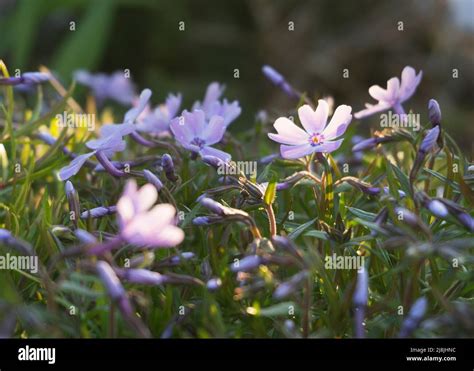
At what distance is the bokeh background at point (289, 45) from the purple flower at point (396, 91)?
2.85 m

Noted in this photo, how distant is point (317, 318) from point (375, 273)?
0.14m

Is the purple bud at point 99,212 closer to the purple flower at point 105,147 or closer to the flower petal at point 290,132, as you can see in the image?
the purple flower at point 105,147

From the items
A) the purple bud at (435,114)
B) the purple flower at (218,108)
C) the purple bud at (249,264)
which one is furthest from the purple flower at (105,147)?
the purple bud at (435,114)

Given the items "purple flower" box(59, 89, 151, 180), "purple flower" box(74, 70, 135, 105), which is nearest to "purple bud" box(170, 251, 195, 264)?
"purple flower" box(59, 89, 151, 180)

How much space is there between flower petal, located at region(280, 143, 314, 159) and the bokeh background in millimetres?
3090

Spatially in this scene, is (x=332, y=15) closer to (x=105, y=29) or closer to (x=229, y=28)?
(x=229, y=28)

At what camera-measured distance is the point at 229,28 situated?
4.57m

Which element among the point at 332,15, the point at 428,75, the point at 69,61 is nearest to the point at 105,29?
the point at 69,61

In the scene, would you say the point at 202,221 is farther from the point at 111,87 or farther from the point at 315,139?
the point at 111,87

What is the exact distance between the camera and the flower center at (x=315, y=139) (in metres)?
1.25

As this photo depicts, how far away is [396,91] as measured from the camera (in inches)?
56.6

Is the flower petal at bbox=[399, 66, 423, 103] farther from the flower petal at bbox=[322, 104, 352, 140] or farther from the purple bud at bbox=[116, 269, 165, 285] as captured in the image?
the purple bud at bbox=[116, 269, 165, 285]

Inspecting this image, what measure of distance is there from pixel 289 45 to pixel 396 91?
3.10 m

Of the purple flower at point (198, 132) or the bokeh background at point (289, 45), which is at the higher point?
the bokeh background at point (289, 45)
